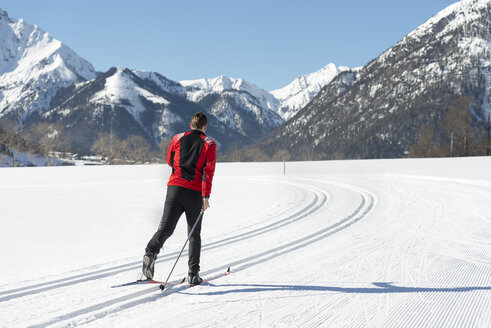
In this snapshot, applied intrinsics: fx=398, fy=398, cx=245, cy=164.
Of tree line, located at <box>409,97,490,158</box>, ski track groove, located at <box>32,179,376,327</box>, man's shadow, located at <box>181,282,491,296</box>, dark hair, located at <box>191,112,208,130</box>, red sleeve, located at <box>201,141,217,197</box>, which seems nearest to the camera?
ski track groove, located at <box>32,179,376,327</box>

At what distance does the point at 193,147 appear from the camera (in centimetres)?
439

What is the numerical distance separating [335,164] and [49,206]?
24.7 metres

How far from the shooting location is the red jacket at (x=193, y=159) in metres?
4.38

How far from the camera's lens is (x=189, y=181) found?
443 centimetres

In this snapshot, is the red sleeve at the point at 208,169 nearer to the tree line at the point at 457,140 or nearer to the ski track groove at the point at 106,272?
the ski track groove at the point at 106,272

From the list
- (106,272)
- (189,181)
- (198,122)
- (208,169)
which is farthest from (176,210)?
(106,272)

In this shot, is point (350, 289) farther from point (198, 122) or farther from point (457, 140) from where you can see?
point (457, 140)

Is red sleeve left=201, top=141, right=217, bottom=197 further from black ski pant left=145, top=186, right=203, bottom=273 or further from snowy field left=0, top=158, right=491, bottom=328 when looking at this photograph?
snowy field left=0, top=158, right=491, bottom=328

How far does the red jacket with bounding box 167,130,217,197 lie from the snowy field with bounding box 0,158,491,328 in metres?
1.16

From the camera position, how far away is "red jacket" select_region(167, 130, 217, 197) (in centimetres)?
438

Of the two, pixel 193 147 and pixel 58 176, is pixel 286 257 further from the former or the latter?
pixel 58 176

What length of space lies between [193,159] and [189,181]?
10.0 inches

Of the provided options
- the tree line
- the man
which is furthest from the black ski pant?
the tree line

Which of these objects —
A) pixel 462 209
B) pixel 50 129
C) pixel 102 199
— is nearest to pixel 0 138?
pixel 50 129
